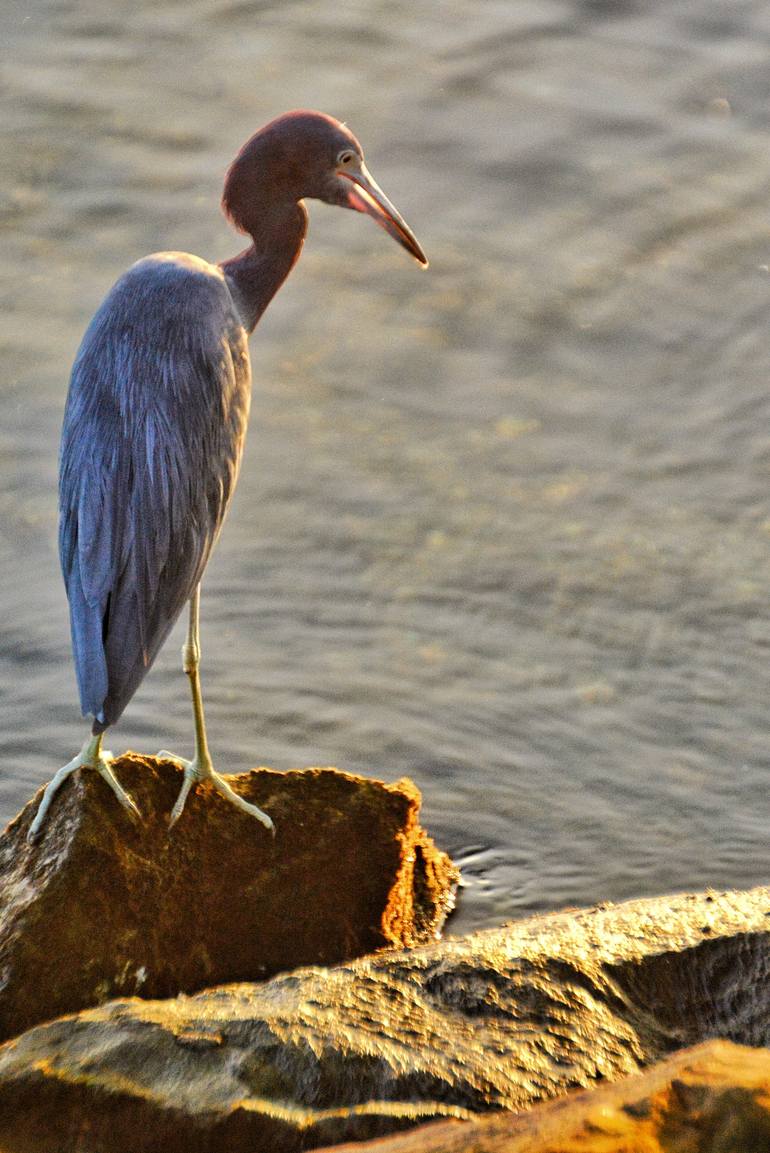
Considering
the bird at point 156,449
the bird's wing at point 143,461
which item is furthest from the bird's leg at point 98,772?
the bird's wing at point 143,461

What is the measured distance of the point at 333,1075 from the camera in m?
3.23

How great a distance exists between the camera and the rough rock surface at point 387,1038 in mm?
3172

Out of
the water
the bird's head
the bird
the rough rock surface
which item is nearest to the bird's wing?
the bird

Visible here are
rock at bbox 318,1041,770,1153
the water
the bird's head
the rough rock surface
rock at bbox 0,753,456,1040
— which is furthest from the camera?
the water

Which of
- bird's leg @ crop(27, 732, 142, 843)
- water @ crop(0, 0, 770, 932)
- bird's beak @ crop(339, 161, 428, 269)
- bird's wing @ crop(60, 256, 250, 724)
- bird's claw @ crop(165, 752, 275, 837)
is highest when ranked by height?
bird's beak @ crop(339, 161, 428, 269)

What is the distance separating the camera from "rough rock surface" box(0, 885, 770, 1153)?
3172mm

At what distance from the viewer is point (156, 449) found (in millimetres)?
4254

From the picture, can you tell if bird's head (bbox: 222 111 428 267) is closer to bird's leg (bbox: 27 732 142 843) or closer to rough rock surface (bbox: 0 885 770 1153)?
bird's leg (bbox: 27 732 142 843)

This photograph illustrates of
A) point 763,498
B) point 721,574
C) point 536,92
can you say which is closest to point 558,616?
point 721,574

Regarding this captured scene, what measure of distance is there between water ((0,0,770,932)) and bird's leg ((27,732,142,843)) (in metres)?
1.20

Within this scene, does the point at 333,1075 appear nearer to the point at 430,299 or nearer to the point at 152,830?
the point at 152,830

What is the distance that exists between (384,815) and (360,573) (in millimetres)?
2226

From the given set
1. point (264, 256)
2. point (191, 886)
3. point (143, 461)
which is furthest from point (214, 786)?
point (264, 256)

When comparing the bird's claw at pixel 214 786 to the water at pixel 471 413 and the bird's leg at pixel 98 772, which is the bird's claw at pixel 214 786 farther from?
the water at pixel 471 413
